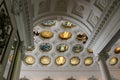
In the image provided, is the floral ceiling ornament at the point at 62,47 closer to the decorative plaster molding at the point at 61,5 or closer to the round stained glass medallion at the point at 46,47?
the round stained glass medallion at the point at 46,47

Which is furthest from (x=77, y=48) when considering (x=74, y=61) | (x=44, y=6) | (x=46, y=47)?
(x=44, y=6)

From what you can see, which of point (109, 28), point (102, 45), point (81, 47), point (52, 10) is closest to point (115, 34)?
point (109, 28)

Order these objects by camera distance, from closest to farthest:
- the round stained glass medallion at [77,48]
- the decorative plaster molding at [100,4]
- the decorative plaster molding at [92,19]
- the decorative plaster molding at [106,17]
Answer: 1. the decorative plaster molding at [106,17]
2. the decorative plaster molding at [100,4]
3. the decorative plaster molding at [92,19]
4. the round stained glass medallion at [77,48]

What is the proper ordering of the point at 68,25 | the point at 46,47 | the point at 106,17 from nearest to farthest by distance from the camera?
the point at 106,17
the point at 68,25
the point at 46,47

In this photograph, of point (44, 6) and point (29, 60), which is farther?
point (29, 60)

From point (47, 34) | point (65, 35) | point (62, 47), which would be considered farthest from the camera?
point (62, 47)

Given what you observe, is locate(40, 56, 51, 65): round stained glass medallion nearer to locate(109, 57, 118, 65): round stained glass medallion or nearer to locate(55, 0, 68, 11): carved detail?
locate(109, 57, 118, 65): round stained glass medallion

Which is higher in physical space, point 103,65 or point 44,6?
point 44,6

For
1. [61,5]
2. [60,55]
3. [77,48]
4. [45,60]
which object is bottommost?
[45,60]

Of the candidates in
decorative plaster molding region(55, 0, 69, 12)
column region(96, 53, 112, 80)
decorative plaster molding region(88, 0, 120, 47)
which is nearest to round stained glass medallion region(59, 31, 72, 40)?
decorative plaster molding region(55, 0, 69, 12)

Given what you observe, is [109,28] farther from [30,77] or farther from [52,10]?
[30,77]

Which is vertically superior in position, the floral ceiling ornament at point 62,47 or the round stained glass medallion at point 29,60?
the floral ceiling ornament at point 62,47

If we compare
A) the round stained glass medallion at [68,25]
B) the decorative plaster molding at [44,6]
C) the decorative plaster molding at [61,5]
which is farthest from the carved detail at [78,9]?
the round stained glass medallion at [68,25]

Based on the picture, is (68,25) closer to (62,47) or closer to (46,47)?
(62,47)
